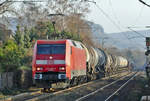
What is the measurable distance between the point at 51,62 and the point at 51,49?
899mm

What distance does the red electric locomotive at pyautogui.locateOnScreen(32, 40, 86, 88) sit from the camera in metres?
19.1

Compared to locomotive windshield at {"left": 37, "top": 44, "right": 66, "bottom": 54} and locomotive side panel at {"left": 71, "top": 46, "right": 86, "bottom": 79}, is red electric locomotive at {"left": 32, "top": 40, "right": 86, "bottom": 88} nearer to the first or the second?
locomotive windshield at {"left": 37, "top": 44, "right": 66, "bottom": 54}

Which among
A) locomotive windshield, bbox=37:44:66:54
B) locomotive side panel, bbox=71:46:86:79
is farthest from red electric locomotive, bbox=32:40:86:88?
locomotive side panel, bbox=71:46:86:79

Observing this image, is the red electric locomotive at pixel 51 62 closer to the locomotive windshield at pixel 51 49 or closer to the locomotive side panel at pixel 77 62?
the locomotive windshield at pixel 51 49

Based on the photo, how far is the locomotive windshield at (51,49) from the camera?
64.7 ft

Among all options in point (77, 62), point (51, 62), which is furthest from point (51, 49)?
point (77, 62)

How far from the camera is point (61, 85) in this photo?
63.5 feet

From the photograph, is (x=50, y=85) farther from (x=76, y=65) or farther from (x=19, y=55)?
(x=19, y=55)

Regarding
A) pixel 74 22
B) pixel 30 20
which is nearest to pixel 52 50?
pixel 74 22

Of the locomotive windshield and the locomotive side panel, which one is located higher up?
the locomotive windshield

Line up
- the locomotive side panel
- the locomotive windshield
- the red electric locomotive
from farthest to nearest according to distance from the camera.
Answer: the locomotive side panel
the locomotive windshield
the red electric locomotive

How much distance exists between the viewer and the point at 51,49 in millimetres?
19812

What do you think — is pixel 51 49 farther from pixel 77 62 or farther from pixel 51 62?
pixel 77 62

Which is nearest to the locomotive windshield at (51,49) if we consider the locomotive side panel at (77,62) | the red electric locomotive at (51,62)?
the red electric locomotive at (51,62)
